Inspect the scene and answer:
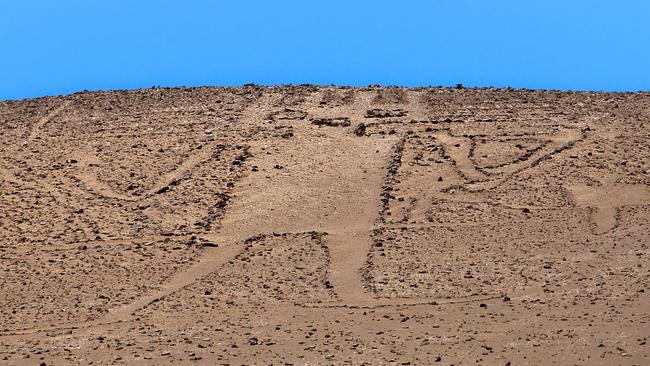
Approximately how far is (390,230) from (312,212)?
2.06 meters

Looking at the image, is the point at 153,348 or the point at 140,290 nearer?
the point at 153,348

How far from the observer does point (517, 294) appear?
2091cm

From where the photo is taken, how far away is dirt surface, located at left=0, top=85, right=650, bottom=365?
19312mm

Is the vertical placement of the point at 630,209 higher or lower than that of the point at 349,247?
higher

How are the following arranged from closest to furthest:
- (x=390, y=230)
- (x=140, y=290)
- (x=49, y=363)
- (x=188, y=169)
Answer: (x=49, y=363) → (x=140, y=290) → (x=390, y=230) → (x=188, y=169)

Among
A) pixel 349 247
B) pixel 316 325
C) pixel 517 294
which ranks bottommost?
pixel 316 325

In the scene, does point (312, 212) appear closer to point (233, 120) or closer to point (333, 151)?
point (333, 151)

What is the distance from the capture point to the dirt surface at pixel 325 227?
19.3m

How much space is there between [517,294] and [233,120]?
13.2 meters

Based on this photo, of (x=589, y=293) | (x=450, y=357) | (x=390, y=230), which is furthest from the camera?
(x=390, y=230)

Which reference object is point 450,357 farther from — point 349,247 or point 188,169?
point 188,169

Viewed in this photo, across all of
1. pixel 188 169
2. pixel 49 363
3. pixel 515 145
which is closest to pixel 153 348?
pixel 49 363

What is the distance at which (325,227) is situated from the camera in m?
25.5

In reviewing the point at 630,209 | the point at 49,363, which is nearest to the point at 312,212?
the point at 630,209
